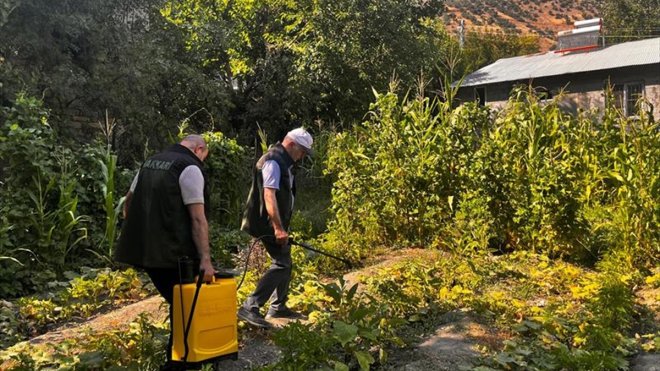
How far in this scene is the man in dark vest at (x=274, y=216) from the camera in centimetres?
463

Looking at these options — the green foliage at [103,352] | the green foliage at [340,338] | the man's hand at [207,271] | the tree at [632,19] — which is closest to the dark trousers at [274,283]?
the green foliage at [340,338]

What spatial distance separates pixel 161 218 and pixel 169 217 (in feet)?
0.17

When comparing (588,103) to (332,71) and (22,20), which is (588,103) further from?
(22,20)

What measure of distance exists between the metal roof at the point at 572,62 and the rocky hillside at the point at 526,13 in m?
43.6

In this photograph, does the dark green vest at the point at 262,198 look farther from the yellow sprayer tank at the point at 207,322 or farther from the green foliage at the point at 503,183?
the green foliage at the point at 503,183

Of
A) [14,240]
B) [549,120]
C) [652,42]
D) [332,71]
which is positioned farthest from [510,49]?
[14,240]

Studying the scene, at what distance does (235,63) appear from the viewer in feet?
58.8

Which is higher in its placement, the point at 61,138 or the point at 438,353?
the point at 61,138

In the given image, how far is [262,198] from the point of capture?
479cm

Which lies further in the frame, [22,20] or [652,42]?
[652,42]

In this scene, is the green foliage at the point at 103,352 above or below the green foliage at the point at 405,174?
below

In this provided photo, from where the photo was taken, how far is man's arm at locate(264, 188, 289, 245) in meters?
4.60

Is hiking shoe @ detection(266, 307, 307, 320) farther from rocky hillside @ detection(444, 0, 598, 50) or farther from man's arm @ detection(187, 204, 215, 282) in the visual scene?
rocky hillside @ detection(444, 0, 598, 50)

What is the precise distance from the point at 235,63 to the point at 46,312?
44.1 ft
